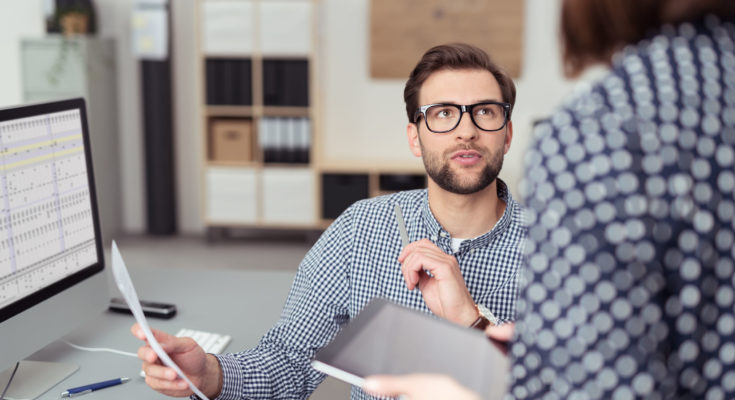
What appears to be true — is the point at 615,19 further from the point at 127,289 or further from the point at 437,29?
the point at 437,29

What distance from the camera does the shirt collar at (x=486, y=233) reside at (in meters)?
1.55

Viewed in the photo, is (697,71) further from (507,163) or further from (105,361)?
(507,163)

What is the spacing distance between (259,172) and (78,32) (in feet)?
4.91

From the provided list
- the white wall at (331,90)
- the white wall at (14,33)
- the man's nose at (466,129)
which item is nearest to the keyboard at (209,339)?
the man's nose at (466,129)

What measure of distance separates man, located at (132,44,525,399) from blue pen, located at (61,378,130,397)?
23 centimetres

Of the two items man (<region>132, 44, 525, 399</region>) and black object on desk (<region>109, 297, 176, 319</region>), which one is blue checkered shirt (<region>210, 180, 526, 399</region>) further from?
black object on desk (<region>109, 297, 176, 319</region>)

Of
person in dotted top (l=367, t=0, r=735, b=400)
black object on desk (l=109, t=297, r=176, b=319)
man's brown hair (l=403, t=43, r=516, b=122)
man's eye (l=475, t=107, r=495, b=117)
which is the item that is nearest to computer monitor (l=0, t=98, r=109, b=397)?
black object on desk (l=109, t=297, r=176, b=319)

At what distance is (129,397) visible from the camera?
4.38 ft

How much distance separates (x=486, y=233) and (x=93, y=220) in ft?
2.71

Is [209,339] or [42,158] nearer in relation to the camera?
[42,158]

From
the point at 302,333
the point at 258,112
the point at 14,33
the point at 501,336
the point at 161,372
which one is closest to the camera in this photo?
the point at 501,336

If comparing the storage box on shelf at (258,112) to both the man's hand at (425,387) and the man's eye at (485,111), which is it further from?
the man's hand at (425,387)

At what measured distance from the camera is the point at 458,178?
5.27 feet

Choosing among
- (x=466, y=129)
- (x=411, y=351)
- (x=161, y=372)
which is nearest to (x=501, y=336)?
(x=411, y=351)
